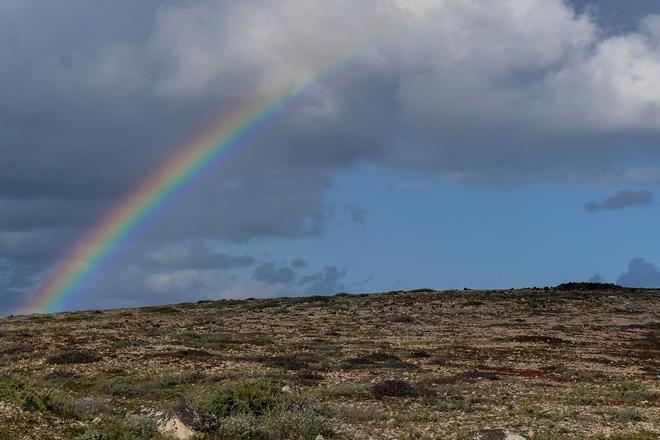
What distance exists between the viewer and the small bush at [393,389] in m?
29.4

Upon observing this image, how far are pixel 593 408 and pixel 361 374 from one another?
13.1 meters

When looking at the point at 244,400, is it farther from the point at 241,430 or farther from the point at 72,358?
the point at 72,358

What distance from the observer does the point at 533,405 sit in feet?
88.2

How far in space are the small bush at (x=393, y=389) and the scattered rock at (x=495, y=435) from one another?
8526 millimetres

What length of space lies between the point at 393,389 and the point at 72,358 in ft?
71.2

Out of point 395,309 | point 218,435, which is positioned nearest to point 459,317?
point 395,309

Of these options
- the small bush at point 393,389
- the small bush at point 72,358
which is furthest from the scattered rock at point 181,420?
the small bush at point 72,358

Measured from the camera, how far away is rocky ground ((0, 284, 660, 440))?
20734 millimetres

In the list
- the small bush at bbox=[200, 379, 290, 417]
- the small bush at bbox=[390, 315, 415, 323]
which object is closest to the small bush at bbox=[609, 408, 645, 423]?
the small bush at bbox=[200, 379, 290, 417]

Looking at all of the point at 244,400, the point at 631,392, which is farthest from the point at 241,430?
the point at 631,392

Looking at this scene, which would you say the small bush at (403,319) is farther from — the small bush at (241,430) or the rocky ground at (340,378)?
the small bush at (241,430)

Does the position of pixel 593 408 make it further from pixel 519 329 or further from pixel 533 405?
pixel 519 329

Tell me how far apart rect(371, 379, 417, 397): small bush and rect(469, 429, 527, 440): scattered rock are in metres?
8.53

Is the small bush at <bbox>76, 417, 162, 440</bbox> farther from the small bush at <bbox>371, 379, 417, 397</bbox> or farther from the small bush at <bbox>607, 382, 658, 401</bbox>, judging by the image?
the small bush at <bbox>607, 382, 658, 401</bbox>
